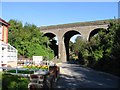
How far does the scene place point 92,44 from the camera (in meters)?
43.4

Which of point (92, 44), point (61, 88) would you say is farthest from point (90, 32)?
point (61, 88)

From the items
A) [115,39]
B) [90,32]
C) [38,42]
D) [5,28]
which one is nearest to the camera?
[115,39]

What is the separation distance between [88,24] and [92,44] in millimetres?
35962

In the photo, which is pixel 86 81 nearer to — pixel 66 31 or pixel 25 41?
pixel 25 41

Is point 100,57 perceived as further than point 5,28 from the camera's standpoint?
Yes

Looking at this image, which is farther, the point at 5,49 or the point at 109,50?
the point at 109,50

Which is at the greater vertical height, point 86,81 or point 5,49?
point 5,49

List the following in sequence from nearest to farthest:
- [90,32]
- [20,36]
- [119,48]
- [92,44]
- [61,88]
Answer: [61,88], [119,48], [92,44], [20,36], [90,32]

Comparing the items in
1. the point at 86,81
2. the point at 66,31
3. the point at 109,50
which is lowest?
the point at 86,81

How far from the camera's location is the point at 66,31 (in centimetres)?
8194

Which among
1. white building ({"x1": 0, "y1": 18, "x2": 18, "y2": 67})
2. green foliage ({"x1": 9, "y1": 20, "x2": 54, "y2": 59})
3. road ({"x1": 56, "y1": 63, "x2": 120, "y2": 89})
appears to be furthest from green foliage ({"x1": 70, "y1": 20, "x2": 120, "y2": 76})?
green foliage ({"x1": 9, "y1": 20, "x2": 54, "y2": 59})

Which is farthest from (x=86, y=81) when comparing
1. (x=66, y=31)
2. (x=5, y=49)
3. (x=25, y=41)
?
(x=66, y=31)

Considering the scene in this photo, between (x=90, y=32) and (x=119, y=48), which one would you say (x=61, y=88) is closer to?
(x=119, y=48)

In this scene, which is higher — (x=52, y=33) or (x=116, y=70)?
(x=52, y=33)
